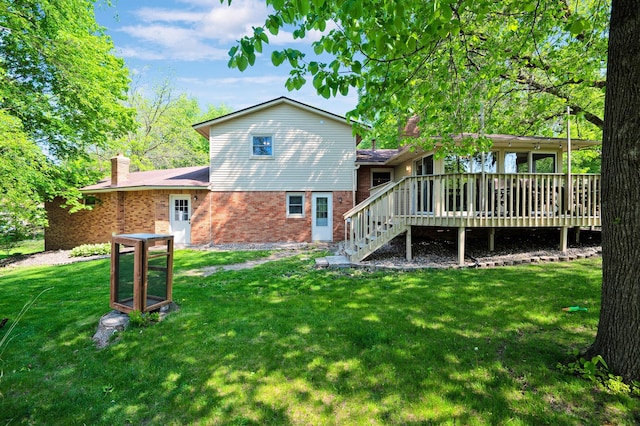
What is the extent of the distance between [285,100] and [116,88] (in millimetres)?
8475

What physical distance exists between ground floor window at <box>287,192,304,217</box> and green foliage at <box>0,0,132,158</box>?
30.6 ft

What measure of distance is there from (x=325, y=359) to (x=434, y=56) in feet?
18.5

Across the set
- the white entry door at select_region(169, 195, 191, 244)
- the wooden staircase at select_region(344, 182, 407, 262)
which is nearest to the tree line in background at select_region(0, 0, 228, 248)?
the white entry door at select_region(169, 195, 191, 244)

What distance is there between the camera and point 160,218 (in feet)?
45.8

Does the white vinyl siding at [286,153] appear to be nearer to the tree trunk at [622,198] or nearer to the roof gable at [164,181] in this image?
the roof gable at [164,181]

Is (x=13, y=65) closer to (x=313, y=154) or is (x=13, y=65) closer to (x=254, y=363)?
(x=313, y=154)

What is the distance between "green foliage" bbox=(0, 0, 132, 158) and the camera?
11.2 metres

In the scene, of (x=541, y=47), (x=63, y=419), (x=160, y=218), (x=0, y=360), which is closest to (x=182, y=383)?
(x=63, y=419)

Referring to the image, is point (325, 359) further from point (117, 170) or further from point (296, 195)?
point (117, 170)

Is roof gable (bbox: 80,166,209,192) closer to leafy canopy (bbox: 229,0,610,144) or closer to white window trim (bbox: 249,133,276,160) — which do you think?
white window trim (bbox: 249,133,276,160)

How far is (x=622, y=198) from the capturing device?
2658mm

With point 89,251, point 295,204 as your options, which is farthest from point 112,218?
point 295,204

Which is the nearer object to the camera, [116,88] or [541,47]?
[541,47]

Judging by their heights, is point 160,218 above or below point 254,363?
above
